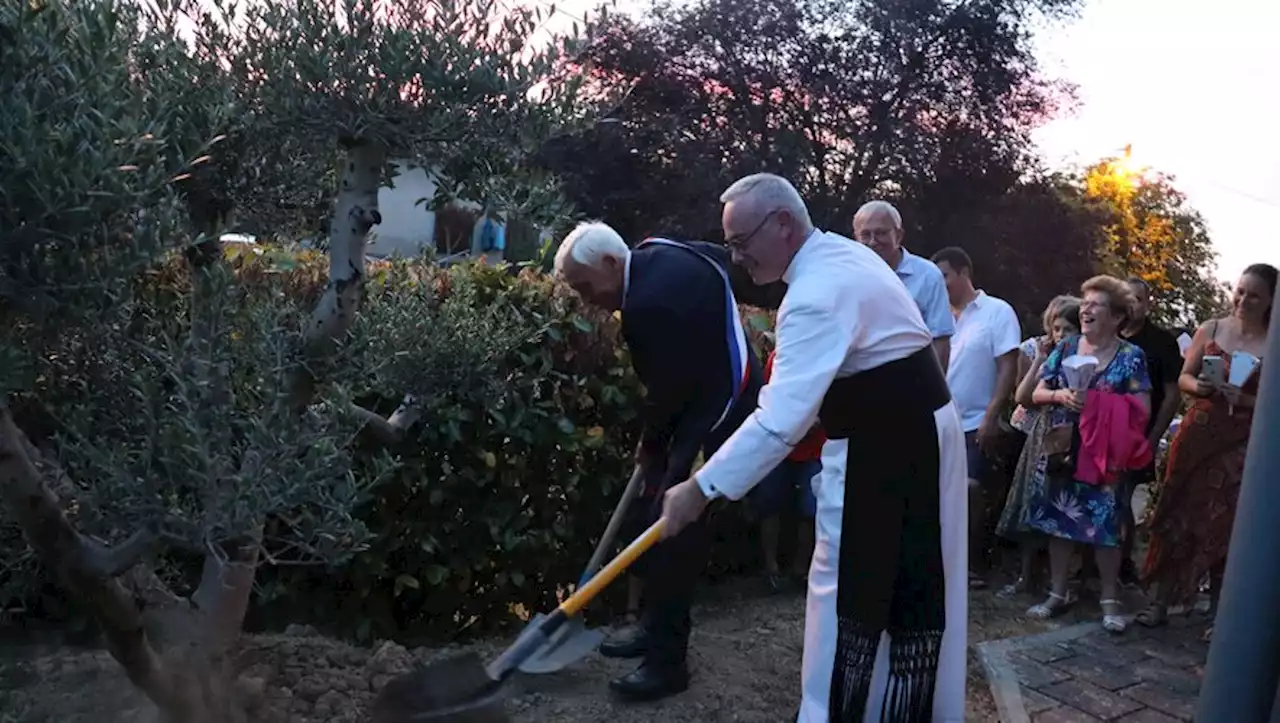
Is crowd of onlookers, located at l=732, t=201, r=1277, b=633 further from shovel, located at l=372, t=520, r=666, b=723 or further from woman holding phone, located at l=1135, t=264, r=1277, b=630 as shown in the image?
shovel, located at l=372, t=520, r=666, b=723

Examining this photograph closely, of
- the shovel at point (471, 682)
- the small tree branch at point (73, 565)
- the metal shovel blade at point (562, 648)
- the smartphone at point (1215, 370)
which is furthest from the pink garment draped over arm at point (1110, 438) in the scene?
the small tree branch at point (73, 565)

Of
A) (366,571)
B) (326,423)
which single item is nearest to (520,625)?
(366,571)

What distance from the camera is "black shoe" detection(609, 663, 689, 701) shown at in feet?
13.6

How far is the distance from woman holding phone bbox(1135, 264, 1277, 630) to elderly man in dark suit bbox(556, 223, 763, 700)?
2.68 m

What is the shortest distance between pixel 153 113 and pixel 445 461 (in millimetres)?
2484

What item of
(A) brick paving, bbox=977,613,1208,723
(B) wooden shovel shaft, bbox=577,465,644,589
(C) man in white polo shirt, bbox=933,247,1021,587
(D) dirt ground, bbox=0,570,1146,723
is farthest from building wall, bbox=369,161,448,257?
(C) man in white polo shirt, bbox=933,247,1021,587

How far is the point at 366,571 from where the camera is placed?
457 cm

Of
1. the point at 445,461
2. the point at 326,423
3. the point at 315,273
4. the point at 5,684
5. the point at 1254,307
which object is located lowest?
the point at 5,684

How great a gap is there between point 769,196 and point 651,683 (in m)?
1.89

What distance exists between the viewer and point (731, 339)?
172 inches

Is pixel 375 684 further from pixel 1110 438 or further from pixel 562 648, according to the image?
pixel 1110 438

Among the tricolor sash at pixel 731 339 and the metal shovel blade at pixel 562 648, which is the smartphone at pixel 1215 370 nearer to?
the tricolor sash at pixel 731 339

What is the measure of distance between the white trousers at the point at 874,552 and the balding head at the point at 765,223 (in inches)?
24.0

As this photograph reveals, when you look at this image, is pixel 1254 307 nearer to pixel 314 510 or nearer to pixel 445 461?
pixel 445 461
